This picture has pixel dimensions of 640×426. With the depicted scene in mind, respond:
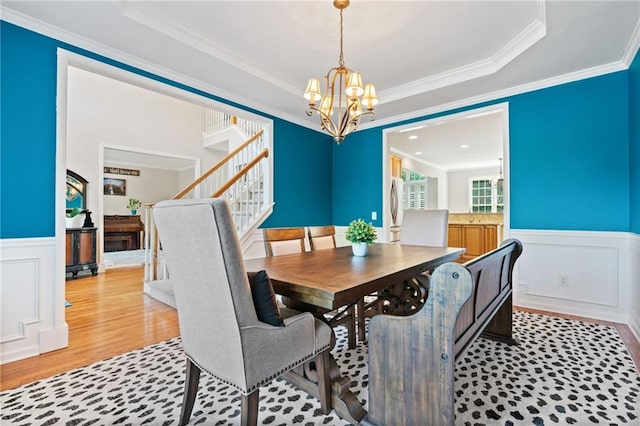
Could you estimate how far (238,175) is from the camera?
360 centimetres

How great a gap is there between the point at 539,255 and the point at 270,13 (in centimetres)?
357

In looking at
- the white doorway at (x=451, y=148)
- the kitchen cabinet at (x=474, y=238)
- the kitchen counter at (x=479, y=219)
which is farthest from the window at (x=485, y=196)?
the kitchen cabinet at (x=474, y=238)

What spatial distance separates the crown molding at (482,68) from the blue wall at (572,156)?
0.67 metres

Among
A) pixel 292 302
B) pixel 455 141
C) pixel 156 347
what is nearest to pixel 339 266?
pixel 292 302

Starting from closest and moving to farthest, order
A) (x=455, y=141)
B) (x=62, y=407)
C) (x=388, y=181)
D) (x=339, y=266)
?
(x=62, y=407) < (x=339, y=266) < (x=388, y=181) < (x=455, y=141)

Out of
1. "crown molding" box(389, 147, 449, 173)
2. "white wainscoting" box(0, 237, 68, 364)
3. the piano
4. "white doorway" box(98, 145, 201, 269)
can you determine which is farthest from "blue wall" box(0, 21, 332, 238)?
the piano

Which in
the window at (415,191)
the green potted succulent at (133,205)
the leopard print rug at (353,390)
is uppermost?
the window at (415,191)

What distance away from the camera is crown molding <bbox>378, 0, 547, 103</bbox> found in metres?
2.37

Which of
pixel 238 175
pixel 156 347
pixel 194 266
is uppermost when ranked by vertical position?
pixel 238 175

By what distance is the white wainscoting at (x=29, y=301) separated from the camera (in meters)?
2.12

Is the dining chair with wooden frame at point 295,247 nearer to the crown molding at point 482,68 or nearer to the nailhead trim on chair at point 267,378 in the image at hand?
the nailhead trim on chair at point 267,378

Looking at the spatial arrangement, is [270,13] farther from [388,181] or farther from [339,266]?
[388,181]

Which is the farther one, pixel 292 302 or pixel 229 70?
pixel 229 70

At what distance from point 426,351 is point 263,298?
2.33 feet
